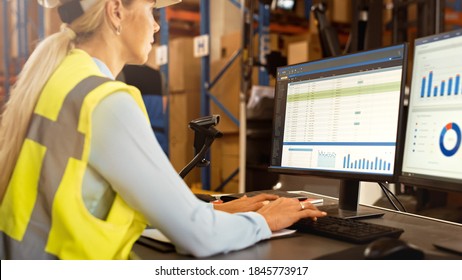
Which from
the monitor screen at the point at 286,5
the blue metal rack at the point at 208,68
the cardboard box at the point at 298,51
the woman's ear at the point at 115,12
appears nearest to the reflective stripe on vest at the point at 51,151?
the woman's ear at the point at 115,12

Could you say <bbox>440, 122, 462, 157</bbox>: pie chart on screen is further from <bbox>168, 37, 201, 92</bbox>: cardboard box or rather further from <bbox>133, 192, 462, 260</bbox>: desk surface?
<bbox>168, 37, 201, 92</bbox>: cardboard box

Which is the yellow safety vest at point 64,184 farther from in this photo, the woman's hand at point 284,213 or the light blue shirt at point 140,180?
the woman's hand at point 284,213

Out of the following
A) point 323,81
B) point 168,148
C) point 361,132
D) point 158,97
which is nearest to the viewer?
point 361,132

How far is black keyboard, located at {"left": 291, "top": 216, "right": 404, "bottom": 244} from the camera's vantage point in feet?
3.09

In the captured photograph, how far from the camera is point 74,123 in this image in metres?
0.83

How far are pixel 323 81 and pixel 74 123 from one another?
0.69m

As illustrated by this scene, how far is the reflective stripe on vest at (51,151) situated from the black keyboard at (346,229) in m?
0.49

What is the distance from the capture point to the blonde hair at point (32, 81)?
2.90 ft

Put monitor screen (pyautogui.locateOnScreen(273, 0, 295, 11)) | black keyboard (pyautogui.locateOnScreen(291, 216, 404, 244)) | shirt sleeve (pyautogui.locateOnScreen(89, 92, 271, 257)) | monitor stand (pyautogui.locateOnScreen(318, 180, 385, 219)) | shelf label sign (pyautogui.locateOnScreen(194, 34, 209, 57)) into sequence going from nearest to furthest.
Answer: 1. shirt sleeve (pyautogui.locateOnScreen(89, 92, 271, 257))
2. black keyboard (pyautogui.locateOnScreen(291, 216, 404, 244))
3. monitor stand (pyautogui.locateOnScreen(318, 180, 385, 219))
4. shelf label sign (pyautogui.locateOnScreen(194, 34, 209, 57))
5. monitor screen (pyautogui.locateOnScreen(273, 0, 295, 11))

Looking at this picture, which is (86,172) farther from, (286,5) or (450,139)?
(286,5)

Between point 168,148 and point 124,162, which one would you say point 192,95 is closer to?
point 168,148

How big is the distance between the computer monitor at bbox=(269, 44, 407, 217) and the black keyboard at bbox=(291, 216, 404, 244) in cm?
15

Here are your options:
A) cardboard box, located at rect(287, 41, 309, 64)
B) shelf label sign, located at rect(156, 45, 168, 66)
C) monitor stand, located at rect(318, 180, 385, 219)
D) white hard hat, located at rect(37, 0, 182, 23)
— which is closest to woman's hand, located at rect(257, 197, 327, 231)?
monitor stand, located at rect(318, 180, 385, 219)
